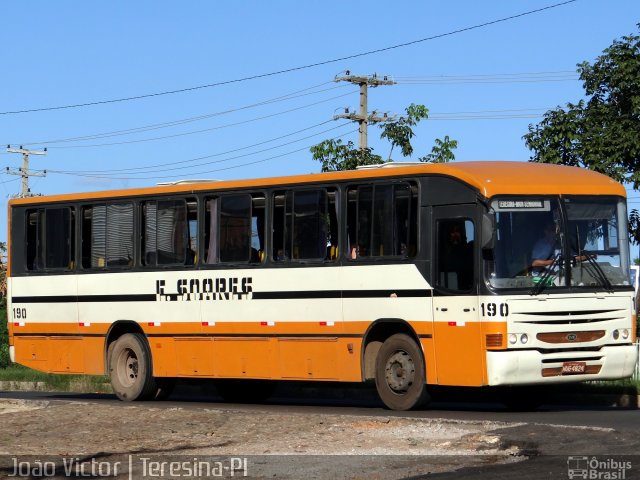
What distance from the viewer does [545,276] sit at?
17.7 meters

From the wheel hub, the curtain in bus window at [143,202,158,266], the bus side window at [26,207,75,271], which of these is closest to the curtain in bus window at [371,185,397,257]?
the wheel hub

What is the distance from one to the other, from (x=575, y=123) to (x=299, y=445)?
1722 cm

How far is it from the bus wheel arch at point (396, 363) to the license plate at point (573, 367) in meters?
1.81

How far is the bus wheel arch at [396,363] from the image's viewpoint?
1866 cm

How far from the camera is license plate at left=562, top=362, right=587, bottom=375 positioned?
17766mm

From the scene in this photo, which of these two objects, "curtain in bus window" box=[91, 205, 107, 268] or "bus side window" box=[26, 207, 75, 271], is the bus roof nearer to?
"curtain in bus window" box=[91, 205, 107, 268]

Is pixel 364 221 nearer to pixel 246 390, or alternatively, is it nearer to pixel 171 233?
pixel 171 233

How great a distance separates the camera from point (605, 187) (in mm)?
18734

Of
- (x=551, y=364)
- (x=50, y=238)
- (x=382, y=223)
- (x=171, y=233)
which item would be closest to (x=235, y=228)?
(x=171, y=233)

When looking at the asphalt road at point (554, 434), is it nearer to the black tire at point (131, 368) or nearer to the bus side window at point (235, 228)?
the black tire at point (131, 368)

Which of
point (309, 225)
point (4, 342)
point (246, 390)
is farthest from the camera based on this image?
point (4, 342)

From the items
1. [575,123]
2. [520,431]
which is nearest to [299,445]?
[520,431]

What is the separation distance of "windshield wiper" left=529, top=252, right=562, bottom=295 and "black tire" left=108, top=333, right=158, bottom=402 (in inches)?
293

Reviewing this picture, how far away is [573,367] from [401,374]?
2315 millimetres
